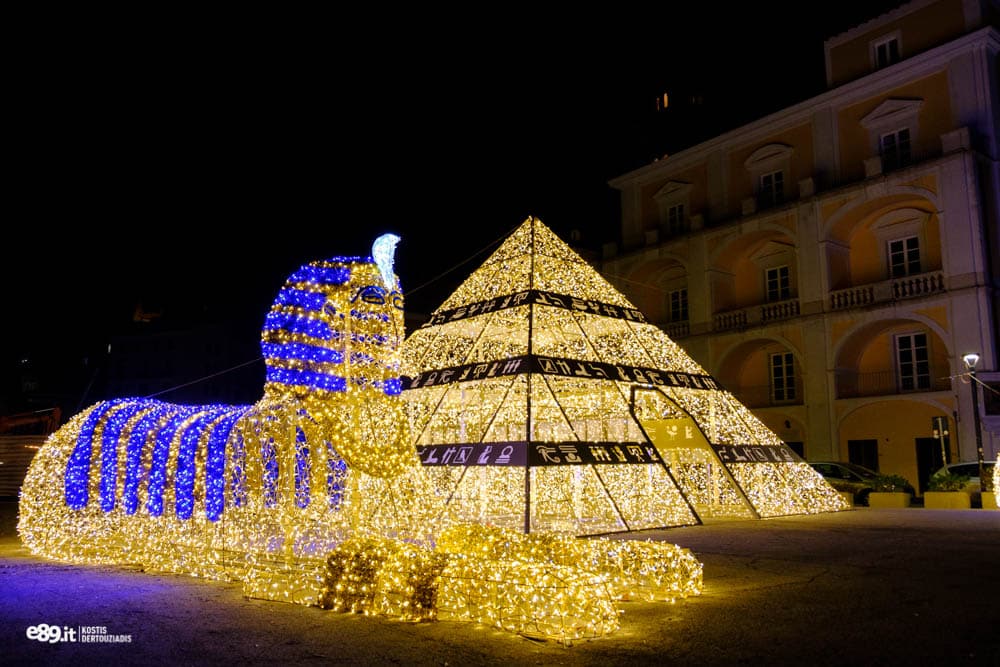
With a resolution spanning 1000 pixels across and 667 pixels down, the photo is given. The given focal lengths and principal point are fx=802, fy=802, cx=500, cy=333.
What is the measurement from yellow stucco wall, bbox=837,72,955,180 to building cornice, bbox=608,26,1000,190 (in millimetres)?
249

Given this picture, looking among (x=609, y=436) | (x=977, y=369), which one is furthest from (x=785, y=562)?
(x=977, y=369)

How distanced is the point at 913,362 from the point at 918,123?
7.80 metres

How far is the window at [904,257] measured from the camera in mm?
26547

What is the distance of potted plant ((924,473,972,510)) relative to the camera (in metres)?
19.1

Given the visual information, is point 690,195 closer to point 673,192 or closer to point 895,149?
point 673,192

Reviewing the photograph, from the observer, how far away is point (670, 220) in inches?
1346

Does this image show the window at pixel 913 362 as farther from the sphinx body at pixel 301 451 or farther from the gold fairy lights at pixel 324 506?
the sphinx body at pixel 301 451

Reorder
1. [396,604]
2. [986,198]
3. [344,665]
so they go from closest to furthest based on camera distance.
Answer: [344,665]
[396,604]
[986,198]

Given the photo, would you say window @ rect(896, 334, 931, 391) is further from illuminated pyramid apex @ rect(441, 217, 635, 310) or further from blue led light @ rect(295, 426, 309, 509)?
blue led light @ rect(295, 426, 309, 509)

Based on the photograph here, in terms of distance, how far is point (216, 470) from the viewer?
27.5ft

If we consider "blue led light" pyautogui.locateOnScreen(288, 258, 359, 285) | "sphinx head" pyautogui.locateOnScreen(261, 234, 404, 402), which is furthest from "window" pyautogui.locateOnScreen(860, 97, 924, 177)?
"blue led light" pyautogui.locateOnScreen(288, 258, 359, 285)

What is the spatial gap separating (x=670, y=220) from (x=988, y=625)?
29.4 meters

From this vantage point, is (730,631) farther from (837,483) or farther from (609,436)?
(837,483)

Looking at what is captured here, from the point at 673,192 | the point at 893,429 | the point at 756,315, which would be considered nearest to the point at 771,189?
→ the point at 673,192
